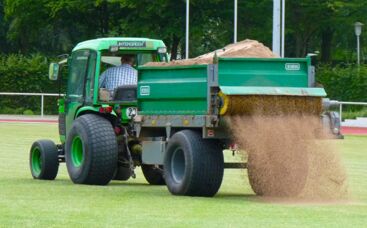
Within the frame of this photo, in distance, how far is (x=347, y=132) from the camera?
44250 millimetres

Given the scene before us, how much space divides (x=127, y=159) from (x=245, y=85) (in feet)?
10.6

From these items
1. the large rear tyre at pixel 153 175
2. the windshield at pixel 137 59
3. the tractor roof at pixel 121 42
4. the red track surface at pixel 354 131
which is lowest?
the red track surface at pixel 354 131

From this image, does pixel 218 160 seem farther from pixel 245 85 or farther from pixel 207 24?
pixel 207 24

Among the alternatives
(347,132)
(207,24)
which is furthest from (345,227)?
(207,24)

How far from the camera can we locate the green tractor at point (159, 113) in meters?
16.6

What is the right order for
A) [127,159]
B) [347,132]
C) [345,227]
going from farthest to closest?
[347,132]
[127,159]
[345,227]

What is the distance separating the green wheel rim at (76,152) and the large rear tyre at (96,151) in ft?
0.94

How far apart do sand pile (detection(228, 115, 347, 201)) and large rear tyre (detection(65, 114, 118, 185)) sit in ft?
→ 8.15

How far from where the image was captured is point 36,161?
68.0 ft

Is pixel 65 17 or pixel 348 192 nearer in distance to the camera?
pixel 348 192

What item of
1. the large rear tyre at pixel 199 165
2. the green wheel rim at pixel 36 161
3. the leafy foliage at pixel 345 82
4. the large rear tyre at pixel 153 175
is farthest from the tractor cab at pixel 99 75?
the leafy foliage at pixel 345 82

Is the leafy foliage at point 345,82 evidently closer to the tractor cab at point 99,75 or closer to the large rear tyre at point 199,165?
the tractor cab at point 99,75

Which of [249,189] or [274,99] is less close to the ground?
[274,99]

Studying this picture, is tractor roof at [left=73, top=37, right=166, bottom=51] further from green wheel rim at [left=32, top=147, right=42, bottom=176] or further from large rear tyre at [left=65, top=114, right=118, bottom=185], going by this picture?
green wheel rim at [left=32, top=147, right=42, bottom=176]
